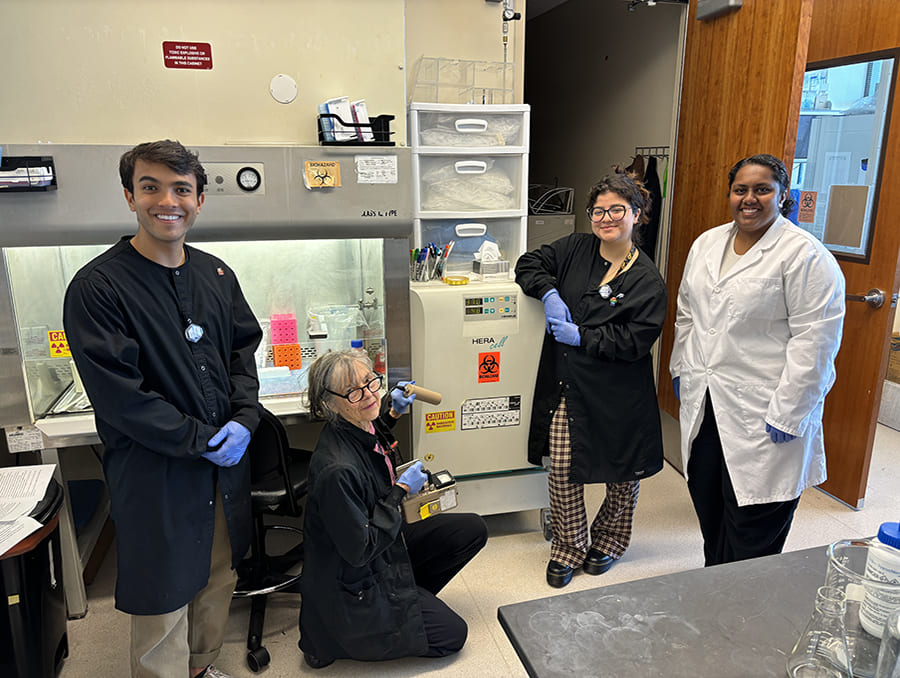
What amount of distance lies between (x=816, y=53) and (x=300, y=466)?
9.61 feet

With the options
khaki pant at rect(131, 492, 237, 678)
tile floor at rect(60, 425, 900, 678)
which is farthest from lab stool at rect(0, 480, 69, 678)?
khaki pant at rect(131, 492, 237, 678)

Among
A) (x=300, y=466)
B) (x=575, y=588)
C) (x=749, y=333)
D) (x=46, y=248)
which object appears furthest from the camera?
(x=575, y=588)

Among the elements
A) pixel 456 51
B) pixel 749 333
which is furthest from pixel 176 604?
pixel 456 51

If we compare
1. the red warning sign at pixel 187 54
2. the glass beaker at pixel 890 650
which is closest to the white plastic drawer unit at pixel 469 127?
the red warning sign at pixel 187 54

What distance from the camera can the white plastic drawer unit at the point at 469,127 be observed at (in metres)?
2.38

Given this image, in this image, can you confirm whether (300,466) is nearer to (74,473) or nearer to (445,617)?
(445,617)

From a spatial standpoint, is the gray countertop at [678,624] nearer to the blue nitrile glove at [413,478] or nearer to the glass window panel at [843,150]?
the blue nitrile glove at [413,478]

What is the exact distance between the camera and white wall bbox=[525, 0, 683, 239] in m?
3.37

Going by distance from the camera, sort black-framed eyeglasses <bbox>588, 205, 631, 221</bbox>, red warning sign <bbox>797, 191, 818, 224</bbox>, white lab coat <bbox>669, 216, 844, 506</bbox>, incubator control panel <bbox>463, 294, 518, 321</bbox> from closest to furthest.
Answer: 1. white lab coat <bbox>669, 216, 844, 506</bbox>
2. black-framed eyeglasses <bbox>588, 205, 631, 221</bbox>
3. incubator control panel <bbox>463, 294, 518, 321</bbox>
4. red warning sign <bbox>797, 191, 818, 224</bbox>

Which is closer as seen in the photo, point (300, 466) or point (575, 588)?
point (300, 466)

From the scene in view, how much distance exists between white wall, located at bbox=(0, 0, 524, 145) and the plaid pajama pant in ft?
4.06

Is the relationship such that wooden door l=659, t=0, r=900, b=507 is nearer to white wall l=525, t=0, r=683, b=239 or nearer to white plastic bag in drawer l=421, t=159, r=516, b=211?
white wall l=525, t=0, r=683, b=239

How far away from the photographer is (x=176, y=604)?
1.62 meters

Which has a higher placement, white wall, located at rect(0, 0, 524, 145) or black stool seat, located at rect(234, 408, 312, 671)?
white wall, located at rect(0, 0, 524, 145)
